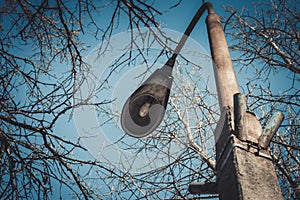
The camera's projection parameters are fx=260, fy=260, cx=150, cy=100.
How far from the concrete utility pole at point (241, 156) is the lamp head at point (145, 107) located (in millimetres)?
708

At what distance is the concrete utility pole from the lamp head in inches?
27.9

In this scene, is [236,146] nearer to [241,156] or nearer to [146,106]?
[241,156]

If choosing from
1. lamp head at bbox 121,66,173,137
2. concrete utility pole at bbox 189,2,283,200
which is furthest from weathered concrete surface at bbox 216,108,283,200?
lamp head at bbox 121,66,173,137

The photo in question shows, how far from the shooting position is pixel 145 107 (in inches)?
81.3

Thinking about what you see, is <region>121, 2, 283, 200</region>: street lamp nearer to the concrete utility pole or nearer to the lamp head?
the concrete utility pole

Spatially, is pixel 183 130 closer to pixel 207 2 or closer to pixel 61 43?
pixel 61 43

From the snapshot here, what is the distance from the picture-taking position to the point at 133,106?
6.71ft

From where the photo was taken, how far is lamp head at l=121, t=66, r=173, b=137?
2.03 m

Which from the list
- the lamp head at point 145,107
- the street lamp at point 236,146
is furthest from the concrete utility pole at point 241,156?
the lamp head at point 145,107

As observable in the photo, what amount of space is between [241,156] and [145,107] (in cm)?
108

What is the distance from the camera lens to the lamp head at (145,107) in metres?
2.03

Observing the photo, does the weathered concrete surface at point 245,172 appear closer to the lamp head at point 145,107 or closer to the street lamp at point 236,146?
the street lamp at point 236,146

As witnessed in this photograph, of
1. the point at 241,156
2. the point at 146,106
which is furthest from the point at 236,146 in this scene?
the point at 146,106

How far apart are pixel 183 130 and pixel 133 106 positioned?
405 centimetres
